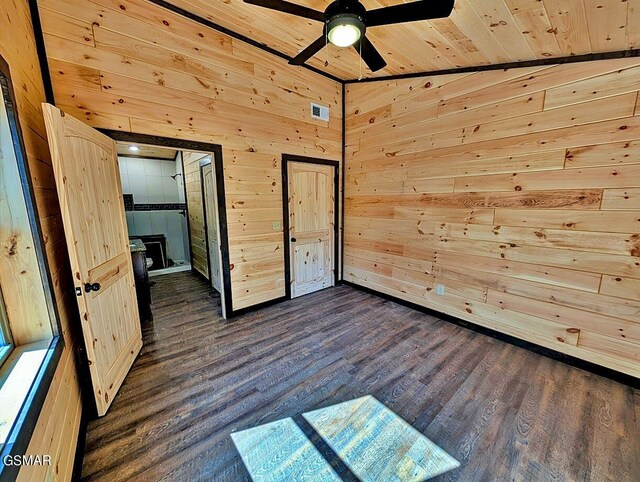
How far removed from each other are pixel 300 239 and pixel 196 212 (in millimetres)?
2370

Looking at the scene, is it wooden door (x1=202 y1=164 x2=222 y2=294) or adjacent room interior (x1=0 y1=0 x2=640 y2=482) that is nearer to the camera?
adjacent room interior (x1=0 y1=0 x2=640 y2=482)

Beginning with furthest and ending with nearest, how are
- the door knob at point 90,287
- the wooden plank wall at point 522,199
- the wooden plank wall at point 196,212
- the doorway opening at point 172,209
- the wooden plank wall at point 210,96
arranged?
the wooden plank wall at point 196,212 < the doorway opening at point 172,209 < the wooden plank wall at point 210,96 < the wooden plank wall at point 522,199 < the door knob at point 90,287

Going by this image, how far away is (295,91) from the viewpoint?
137 inches

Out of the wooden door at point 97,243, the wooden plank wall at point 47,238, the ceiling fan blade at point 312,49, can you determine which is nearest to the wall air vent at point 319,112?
the ceiling fan blade at point 312,49

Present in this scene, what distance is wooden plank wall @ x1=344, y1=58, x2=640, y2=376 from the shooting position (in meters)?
2.04

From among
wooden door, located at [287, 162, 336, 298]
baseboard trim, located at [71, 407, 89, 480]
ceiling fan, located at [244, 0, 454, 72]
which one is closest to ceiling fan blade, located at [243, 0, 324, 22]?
ceiling fan, located at [244, 0, 454, 72]

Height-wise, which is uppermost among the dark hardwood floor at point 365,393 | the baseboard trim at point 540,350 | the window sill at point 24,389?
the window sill at point 24,389

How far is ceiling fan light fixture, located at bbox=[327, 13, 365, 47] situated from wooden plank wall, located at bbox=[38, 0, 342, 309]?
163cm

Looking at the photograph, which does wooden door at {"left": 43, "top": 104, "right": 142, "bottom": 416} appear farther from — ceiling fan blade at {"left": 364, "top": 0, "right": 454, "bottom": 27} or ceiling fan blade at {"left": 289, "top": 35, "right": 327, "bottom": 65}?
ceiling fan blade at {"left": 364, "top": 0, "right": 454, "bottom": 27}

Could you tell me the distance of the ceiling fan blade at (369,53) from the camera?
1937mm

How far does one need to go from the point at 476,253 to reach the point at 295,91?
120 inches

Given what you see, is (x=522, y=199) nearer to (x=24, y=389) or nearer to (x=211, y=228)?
(x=24, y=389)

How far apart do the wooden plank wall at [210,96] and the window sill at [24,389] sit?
192cm

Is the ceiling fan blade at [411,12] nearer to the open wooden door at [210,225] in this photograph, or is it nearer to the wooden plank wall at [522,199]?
the wooden plank wall at [522,199]
